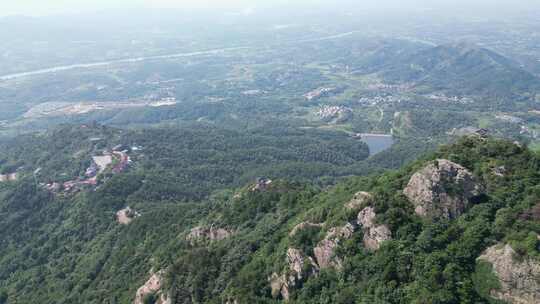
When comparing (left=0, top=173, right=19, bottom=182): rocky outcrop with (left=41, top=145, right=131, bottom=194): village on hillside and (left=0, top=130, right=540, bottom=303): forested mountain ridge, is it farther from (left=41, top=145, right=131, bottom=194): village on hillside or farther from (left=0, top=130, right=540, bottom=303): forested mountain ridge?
(left=0, top=130, right=540, bottom=303): forested mountain ridge

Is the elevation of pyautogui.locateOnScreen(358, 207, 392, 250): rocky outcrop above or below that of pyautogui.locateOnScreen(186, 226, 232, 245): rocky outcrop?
above

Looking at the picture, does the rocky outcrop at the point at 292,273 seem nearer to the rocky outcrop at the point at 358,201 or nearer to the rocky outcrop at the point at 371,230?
the rocky outcrop at the point at 371,230

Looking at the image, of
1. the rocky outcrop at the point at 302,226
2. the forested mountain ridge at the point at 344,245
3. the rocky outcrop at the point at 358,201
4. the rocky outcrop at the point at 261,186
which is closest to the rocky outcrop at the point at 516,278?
the forested mountain ridge at the point at 344,245

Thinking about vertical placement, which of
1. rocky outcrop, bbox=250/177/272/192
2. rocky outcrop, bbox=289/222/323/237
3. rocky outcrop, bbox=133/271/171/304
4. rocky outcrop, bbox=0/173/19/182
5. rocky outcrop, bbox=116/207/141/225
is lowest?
rocky outcrop, bbox=0/173/19/182

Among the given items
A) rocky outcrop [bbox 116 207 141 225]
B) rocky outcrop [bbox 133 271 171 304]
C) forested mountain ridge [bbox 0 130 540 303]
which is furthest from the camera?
rocky outcrop [bbox 116 207 141 225]

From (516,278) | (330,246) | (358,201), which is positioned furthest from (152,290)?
(516,278)

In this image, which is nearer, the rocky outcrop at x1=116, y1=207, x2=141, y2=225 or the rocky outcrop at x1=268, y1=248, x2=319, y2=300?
the rocky outcrop at x1=268, y1=248, x2=319, y2=300

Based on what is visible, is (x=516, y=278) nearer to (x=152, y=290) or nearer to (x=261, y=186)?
(x=152, y=290)

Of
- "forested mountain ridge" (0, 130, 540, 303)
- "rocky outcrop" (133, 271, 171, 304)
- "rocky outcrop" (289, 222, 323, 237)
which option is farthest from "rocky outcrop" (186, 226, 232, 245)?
"rocky outcrop" (289, 222, 323, 237)
